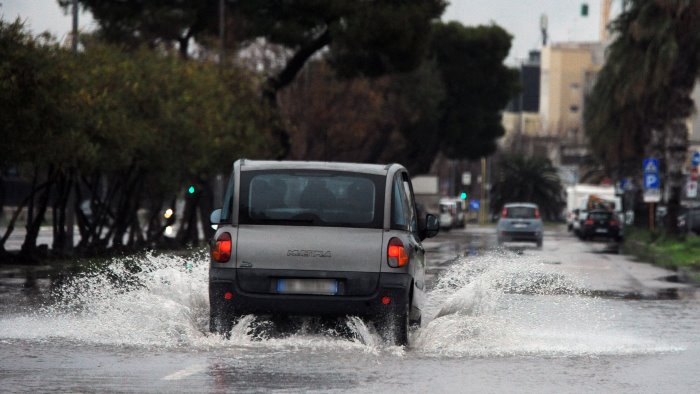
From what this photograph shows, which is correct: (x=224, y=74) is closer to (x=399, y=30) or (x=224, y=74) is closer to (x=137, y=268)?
(x=399, y=30)

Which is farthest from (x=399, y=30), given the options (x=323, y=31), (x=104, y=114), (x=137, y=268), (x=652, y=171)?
A: (x=137, y=268)

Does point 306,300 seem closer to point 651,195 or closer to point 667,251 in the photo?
point 667,251

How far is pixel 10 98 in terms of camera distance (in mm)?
26547

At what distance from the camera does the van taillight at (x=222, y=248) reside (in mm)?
13523

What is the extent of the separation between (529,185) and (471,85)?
1274 inches

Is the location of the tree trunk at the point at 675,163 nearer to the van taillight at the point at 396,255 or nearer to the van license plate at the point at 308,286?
the van taillight at the point at 396,255

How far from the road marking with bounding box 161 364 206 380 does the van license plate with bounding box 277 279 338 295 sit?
163 centimetres

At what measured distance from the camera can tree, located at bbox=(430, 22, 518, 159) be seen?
3226 inches

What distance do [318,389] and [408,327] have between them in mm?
3606

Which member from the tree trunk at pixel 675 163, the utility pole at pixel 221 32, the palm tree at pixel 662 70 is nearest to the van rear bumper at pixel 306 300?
the utility pole at pixel 221 32

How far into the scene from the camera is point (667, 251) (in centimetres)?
4447

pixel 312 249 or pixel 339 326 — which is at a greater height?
pixel 312 249

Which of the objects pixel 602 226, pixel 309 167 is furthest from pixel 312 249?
pixel 602 226

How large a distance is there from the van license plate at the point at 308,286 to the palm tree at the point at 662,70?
3618 cm
